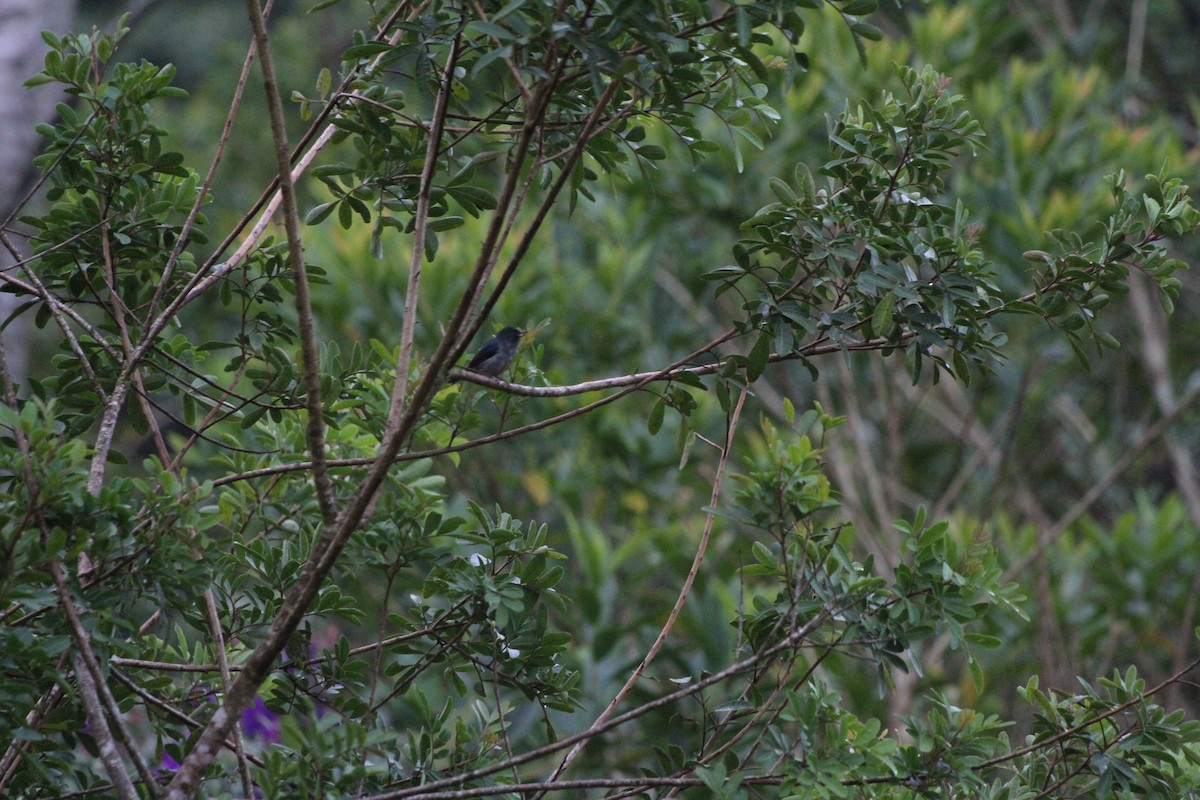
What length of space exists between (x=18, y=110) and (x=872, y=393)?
5541mm

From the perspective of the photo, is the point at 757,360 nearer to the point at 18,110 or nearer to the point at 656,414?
the point at 656,414

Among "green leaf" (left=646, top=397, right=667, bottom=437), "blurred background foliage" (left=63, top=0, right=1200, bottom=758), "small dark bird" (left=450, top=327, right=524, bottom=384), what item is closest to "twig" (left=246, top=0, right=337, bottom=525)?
"green leaf" (left=646, top=397, right=667, bottom=437)

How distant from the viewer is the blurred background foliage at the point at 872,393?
6016 mm

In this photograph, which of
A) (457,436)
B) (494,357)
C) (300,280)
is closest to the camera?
(300,280)

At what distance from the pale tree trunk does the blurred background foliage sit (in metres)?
0.92

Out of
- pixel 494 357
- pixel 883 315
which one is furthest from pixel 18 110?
pixel 883 315

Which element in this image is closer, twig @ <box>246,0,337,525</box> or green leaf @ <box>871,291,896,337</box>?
twig @ <box>246,0,337,525</box>

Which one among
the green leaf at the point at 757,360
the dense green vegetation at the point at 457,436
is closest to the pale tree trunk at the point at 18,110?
the dense green vegetation at the point at 457,436

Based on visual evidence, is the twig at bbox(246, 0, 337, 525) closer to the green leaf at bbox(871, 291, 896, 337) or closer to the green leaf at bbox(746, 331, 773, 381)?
the green leaf at bbox(746, 331, 773, 381)

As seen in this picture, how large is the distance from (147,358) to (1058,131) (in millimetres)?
5962

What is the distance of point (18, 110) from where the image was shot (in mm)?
4238

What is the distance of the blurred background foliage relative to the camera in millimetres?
6016

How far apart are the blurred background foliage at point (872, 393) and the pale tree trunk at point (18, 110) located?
0.92 m

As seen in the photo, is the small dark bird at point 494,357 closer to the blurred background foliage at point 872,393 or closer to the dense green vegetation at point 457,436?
the blurred background foliage at point 872,393
